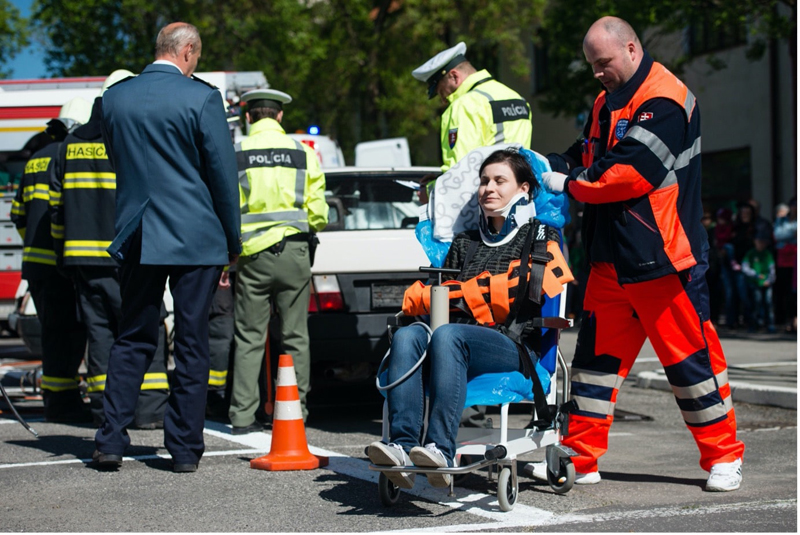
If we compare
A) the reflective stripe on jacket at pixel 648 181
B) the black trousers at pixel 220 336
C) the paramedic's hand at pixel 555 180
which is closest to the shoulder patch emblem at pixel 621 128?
the reflective stripe on jacket at pixel 648 181

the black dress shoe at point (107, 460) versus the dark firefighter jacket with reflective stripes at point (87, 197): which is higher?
the dark firefighter jacket with reflective stripes at point (87, 197)

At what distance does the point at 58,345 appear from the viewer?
7754 mm

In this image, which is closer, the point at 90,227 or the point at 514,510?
the point at 514,510

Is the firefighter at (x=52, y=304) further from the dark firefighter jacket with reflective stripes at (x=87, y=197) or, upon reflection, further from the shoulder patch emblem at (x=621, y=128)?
the shoulder patch emblem at (x=621, y=128)

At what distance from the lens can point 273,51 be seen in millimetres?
28984

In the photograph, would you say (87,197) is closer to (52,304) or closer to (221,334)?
(52,304)

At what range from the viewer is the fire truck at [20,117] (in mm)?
14367

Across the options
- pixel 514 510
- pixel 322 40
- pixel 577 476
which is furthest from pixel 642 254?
pixel 322 40

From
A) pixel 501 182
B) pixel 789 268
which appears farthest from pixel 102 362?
pixel 789 268

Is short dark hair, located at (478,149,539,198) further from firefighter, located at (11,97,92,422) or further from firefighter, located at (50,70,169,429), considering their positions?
firefighter, located at (11,97,92,422)

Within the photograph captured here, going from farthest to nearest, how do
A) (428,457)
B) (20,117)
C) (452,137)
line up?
1. (20,117)
2. (452,137)
3. (428,457)

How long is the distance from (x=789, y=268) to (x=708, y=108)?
8056 mm

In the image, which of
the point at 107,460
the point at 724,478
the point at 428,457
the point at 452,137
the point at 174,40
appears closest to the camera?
the point at 428,457

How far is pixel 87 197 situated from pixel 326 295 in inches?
64.6
